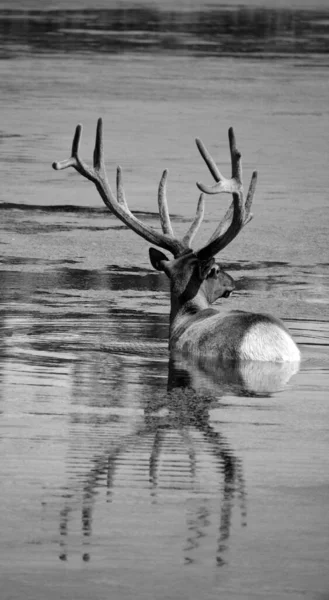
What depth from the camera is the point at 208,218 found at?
46.2ft

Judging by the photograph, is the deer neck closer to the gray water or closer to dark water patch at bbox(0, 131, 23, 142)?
the gray water

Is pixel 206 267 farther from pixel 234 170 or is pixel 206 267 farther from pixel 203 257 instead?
pixel 234 170

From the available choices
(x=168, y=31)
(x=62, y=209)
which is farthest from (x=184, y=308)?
(x=168, y=31)

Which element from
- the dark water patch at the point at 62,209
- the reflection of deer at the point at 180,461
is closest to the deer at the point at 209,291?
the reflection of deer at the point at 180,461

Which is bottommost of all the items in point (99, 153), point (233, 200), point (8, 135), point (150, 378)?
point (8, 135)

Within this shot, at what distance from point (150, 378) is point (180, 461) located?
2.01m

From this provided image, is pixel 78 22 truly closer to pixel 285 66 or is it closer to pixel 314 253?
pixel 285 66

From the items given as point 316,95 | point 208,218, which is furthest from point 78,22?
point 208,218

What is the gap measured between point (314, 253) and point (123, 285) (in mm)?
2072

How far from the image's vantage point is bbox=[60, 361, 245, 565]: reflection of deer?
18.1 feet

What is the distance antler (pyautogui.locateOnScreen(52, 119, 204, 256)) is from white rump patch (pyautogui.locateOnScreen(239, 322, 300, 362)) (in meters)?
1.22

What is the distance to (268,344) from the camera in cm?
848

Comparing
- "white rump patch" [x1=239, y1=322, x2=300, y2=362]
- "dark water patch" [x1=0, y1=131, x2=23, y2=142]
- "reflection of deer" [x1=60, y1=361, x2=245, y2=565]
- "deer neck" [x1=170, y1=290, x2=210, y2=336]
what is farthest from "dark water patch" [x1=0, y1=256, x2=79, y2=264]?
"dark water patch" [x1=0, y1=131, x2=23, y2=142]

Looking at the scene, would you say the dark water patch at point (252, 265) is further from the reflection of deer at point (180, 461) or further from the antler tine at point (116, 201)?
the reflection of deer at point (180, 461)
